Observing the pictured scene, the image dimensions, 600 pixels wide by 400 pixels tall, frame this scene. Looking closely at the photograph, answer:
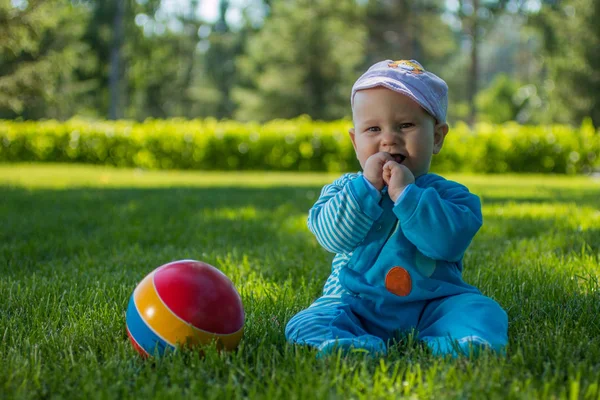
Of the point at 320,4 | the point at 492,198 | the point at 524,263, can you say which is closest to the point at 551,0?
the point at 320,4

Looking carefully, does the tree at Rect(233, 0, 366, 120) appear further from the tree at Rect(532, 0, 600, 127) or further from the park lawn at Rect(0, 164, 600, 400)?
the park lawn at Rect(0, 164, 600, 400)

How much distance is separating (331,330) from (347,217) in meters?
0.45

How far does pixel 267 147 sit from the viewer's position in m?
17.8

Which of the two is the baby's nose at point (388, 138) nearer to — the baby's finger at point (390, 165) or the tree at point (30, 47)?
the baby's finger at point (390, 165)

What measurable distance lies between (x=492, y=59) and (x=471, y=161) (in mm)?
95547

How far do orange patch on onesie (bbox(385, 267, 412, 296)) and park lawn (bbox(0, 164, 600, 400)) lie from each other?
0.21 m

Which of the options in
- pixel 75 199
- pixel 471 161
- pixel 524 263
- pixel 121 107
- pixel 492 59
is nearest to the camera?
pixel 524 263

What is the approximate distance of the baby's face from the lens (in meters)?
2.42

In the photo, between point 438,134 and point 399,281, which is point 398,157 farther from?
point 399,281

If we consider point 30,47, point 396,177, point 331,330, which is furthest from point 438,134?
point 30,47

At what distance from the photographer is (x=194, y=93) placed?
1847 inches

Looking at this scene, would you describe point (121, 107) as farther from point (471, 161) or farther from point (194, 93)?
point (471, 161)

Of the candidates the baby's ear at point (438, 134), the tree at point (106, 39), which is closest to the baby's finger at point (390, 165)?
the baby's ear at point (438, 134)

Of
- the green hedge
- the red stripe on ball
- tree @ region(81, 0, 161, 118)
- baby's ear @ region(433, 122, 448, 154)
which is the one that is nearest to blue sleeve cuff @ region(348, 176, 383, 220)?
baby's ear @ region(433, 122, 448, 154)
